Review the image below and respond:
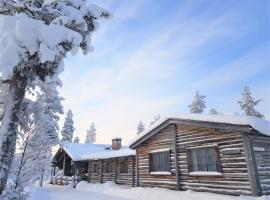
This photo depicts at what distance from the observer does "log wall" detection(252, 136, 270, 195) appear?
39.3ft

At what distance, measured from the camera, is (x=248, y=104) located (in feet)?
132

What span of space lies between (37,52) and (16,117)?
2316 millimetres

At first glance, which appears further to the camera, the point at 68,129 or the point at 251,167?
the point at 68,129

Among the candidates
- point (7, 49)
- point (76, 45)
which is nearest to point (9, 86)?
point (7, 49)

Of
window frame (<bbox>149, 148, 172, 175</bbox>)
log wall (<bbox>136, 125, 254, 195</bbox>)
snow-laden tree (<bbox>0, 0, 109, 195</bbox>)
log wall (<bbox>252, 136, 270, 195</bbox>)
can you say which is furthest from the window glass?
snow-laden tree (<bbox>0, 0, 109, 195</bbox>)

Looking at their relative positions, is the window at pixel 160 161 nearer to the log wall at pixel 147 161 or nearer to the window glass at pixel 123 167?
the log wall at pixel 147 161

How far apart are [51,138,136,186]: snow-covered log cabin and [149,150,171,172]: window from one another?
319 centimetres

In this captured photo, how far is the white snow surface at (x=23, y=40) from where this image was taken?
7.68 meters

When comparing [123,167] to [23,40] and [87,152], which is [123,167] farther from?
[23,40]

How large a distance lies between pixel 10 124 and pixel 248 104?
127ft

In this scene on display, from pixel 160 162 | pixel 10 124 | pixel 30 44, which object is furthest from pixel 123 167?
pixel 30 44

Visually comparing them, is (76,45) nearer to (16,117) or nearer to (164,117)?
(16,117)

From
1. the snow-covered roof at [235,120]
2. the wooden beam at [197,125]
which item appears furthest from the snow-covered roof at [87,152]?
the snow-covered roof at [235,120]

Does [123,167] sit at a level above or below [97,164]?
below
